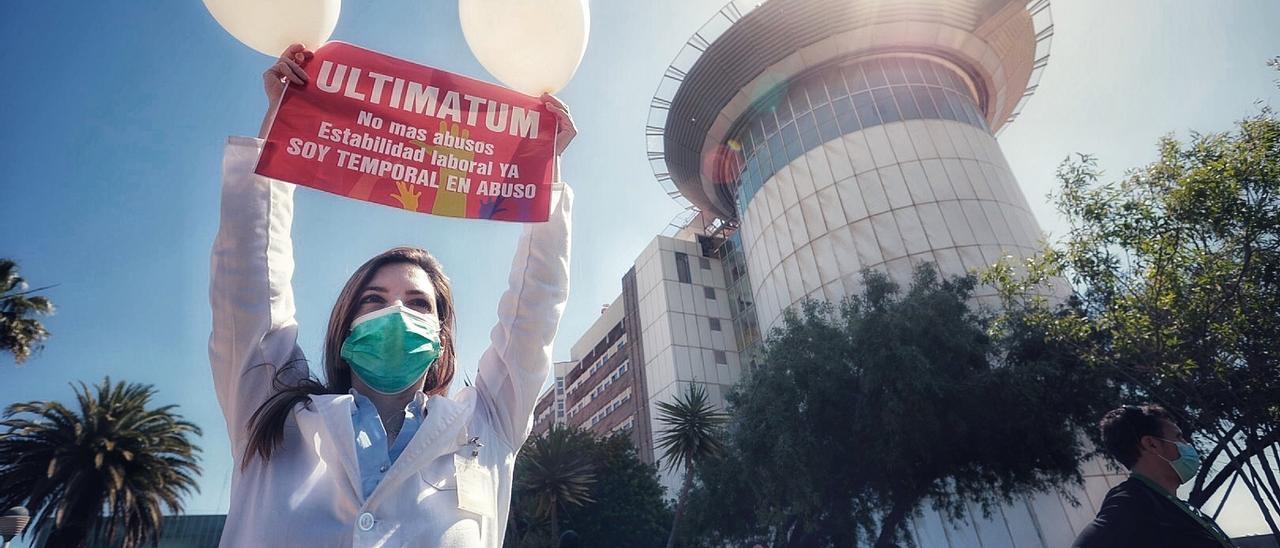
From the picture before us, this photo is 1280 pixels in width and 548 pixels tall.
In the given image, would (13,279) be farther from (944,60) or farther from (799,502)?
(944,60)

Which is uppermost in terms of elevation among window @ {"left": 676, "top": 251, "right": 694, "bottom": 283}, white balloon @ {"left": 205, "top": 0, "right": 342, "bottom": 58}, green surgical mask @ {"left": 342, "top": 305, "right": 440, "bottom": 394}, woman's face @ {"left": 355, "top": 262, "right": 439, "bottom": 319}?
window @ {"left": 676, "top": 251, "right": 694, "bottom": 283}

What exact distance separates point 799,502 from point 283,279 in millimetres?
18799

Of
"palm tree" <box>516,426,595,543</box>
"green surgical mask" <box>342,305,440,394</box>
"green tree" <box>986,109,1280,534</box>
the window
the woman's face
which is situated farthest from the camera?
the window

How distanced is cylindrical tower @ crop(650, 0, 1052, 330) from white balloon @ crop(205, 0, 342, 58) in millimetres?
29983

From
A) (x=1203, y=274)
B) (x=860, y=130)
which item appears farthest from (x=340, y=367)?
(x=860, y=130)

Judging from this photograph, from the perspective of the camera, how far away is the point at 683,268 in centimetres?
4634

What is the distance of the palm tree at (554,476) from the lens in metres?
25.7

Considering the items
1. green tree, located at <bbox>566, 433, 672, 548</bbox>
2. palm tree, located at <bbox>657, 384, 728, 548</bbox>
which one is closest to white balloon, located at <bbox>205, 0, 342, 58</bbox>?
palm tree, located at <bbox>657, 384, 728, 548</bbox>

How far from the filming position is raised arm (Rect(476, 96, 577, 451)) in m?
2.15

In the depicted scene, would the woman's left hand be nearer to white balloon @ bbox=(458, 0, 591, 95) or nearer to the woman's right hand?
white balloon @ bbox=(458, 0, 591, 95)

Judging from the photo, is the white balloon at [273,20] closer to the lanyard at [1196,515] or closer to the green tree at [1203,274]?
the lanyard at [1196,515]

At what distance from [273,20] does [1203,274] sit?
44.6ft

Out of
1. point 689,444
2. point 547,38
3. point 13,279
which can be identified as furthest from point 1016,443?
point 13,279

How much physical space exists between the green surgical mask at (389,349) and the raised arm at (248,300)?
0.17 meters
